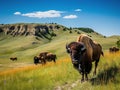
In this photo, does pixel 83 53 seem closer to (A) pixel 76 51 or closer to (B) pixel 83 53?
(B) pixel 83 53

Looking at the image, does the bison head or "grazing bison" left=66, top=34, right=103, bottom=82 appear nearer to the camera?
the bison head

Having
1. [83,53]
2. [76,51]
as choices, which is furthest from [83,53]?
[76,51]

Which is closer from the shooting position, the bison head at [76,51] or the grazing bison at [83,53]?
the bison head at [76,51]

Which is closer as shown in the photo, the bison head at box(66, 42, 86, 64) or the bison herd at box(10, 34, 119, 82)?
the bison head at box(66, 42, 86, 64)

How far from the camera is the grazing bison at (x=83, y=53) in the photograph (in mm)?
10039

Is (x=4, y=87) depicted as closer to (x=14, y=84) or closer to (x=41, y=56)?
(x=14, y=84)

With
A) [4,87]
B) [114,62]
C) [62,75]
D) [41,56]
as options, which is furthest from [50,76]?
[41,56]

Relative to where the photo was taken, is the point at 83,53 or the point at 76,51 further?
the point at 83,53

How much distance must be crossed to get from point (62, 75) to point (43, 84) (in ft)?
5.18

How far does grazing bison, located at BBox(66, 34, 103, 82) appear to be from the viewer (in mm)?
10039

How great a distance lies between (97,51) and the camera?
41.8 ft

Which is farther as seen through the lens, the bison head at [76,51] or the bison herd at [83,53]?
the bison herd at [83,53]

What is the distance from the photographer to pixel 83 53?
10.7 m

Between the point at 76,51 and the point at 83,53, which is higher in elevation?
the point at 76,51
